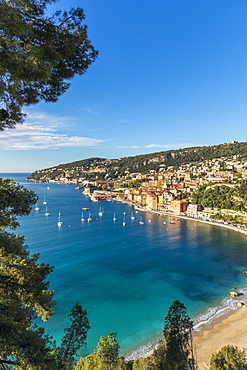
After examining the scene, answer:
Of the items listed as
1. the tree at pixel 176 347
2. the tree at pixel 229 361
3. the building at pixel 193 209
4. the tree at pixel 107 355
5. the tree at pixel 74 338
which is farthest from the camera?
the building at pixel 193 209

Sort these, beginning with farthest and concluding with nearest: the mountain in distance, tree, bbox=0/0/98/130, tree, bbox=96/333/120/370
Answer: the mountain in distance, tree, bbox=96/333/120/370, tree, bbox=0/0/98/130

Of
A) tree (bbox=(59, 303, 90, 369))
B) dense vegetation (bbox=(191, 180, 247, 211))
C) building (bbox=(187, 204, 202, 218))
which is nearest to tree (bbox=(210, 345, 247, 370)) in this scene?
tree (bbox=(59, 303, 90, 369))

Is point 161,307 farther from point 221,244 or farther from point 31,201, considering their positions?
point 221,244

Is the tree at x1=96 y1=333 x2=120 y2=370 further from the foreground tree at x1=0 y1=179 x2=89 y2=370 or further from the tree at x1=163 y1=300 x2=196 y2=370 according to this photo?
the foreground tree at x1=0 y1=179 x2=89 y2=370

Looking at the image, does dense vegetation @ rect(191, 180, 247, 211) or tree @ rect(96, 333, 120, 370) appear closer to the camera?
tree @ rect(96, 333, 120, 370)

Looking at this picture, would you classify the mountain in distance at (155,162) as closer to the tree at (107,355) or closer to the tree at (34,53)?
the tree at (107,355)

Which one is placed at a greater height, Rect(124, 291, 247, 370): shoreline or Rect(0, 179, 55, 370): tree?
A: Rect(0, 179, 55, 370): tree

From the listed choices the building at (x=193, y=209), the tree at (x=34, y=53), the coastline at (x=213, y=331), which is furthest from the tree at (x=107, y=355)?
the building at (x=193, y=209)

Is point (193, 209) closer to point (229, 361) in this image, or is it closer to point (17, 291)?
point (229, 361)
